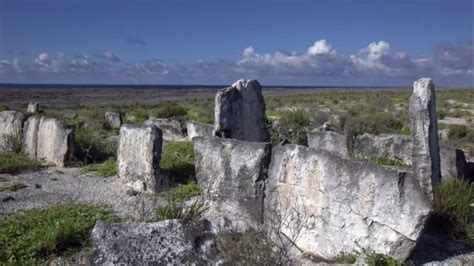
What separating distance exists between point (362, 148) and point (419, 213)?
5948 mm

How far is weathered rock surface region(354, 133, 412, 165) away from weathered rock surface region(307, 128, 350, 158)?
320mm

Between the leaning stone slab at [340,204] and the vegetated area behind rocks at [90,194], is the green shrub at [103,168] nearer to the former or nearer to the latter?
the vegetated area behind rocks at [90,194]

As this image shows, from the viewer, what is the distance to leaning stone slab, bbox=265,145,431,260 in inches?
220

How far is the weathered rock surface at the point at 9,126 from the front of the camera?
13.5m

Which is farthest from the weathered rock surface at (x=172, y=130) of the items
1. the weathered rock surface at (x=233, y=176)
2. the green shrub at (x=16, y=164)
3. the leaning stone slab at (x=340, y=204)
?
the leaning stone slab at (x=340, y=204)

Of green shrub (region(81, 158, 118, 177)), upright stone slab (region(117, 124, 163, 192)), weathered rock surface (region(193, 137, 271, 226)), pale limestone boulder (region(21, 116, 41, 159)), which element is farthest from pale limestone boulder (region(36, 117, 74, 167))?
weathered rock surface (region(193, 137, 271, 226))

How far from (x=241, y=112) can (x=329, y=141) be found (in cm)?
225

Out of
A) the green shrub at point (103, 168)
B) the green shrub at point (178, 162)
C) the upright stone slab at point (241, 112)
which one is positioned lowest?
the green shrub at point (103, 168)

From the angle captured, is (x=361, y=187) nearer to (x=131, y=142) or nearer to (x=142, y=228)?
(x=142, y=228)

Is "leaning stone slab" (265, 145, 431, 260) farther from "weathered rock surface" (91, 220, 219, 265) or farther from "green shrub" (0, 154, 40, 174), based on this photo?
"green shrub" (0, 154, 40, 174)

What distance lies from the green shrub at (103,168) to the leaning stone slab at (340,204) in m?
5.42

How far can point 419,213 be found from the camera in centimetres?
546

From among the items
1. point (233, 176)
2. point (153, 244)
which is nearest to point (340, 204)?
point (233, 176)

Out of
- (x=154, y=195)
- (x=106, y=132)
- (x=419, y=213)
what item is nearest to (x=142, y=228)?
(x=419, y=213)
